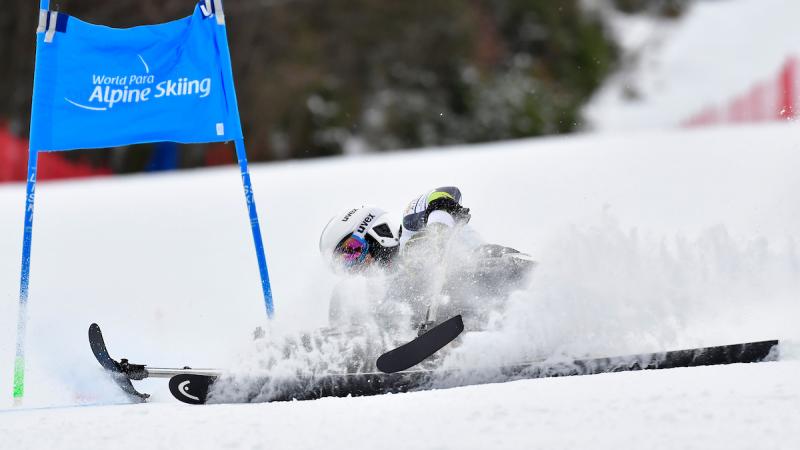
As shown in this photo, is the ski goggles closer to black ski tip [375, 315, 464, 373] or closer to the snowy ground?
black ski tip [375, 315, 464, 373]

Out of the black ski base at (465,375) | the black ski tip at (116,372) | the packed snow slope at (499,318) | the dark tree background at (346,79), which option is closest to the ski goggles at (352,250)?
the packed snow slope at (499,318)

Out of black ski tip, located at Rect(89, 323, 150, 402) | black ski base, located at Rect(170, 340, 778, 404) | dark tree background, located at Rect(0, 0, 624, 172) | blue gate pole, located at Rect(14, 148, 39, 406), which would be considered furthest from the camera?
dark tree background, located at Rect(0, 0, 624, 172)

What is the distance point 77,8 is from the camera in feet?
106

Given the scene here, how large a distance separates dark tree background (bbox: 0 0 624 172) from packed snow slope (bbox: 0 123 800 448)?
1604cm

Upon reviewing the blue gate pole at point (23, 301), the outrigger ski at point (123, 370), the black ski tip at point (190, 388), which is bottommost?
the black ski tip at point (190, 388)

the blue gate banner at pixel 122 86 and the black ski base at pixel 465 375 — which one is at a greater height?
the blue gate banner at pixel 122 86

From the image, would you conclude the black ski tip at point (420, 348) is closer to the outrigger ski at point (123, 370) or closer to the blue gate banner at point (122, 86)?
the outrigger ski at point (123, 370)

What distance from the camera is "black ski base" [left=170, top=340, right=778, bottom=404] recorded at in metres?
5.92

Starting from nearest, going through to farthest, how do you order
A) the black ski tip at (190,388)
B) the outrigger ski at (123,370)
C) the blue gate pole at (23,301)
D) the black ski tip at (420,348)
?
the black ski tip at (420,348)
the black ski tip at (190,388)
the outrigger ski at (123,370)
the blue gate pole at (23,301)

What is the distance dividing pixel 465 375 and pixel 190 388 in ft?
4.75

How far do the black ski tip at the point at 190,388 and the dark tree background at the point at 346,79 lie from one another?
23929 mm

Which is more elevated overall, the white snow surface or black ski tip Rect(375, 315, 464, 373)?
the white snow surface

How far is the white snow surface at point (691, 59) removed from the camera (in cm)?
5572

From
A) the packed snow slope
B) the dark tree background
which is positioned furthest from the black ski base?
the dark tree background
